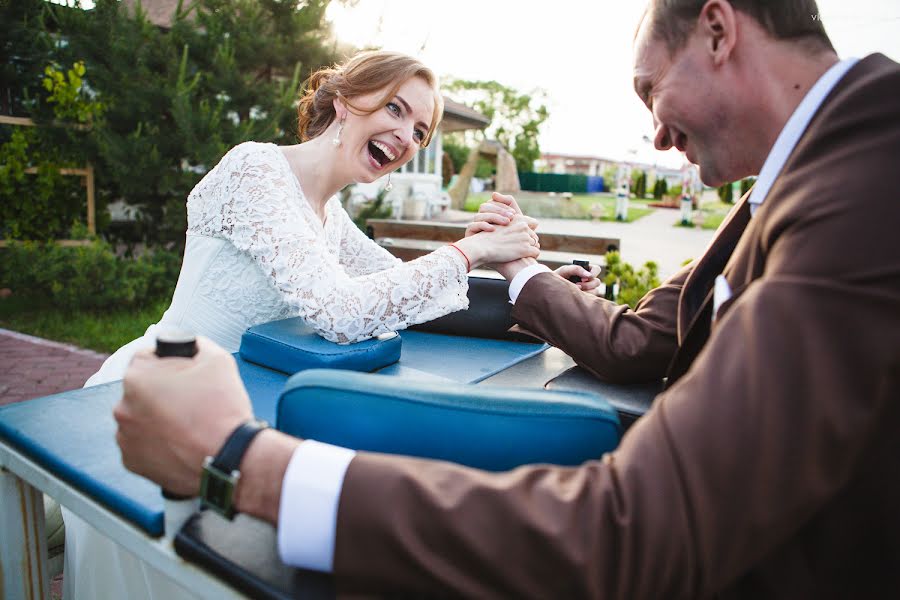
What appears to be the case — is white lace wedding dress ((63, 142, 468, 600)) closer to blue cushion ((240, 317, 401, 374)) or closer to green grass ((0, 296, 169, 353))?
blue cushion ((240, 317, 401, 374))

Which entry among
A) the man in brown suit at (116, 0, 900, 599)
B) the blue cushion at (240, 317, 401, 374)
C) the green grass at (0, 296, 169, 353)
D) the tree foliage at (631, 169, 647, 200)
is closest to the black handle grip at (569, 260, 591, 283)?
the blue cushion at (240, 317, 401, 374)

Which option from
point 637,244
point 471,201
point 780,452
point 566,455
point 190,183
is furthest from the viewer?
point 471,201

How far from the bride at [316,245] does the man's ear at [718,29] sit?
108cm

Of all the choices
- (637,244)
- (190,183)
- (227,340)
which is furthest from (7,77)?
(637,244)

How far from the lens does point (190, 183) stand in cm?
660

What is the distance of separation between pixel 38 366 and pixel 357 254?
12.0 feet

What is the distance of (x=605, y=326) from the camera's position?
1.77 m

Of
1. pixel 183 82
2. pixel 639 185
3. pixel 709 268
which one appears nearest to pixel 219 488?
pixel 709 268

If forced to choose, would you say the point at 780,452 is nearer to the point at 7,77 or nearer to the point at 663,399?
the point at 663,399

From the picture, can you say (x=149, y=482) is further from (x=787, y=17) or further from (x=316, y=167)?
(x=316, y=167)

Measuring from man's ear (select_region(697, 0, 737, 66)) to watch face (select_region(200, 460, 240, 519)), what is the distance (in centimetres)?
110

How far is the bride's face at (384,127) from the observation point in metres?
2.45

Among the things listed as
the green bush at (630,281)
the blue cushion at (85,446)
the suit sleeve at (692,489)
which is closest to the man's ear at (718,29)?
the suit sleeve at (692,489)

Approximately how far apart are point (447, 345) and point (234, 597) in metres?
1.35
